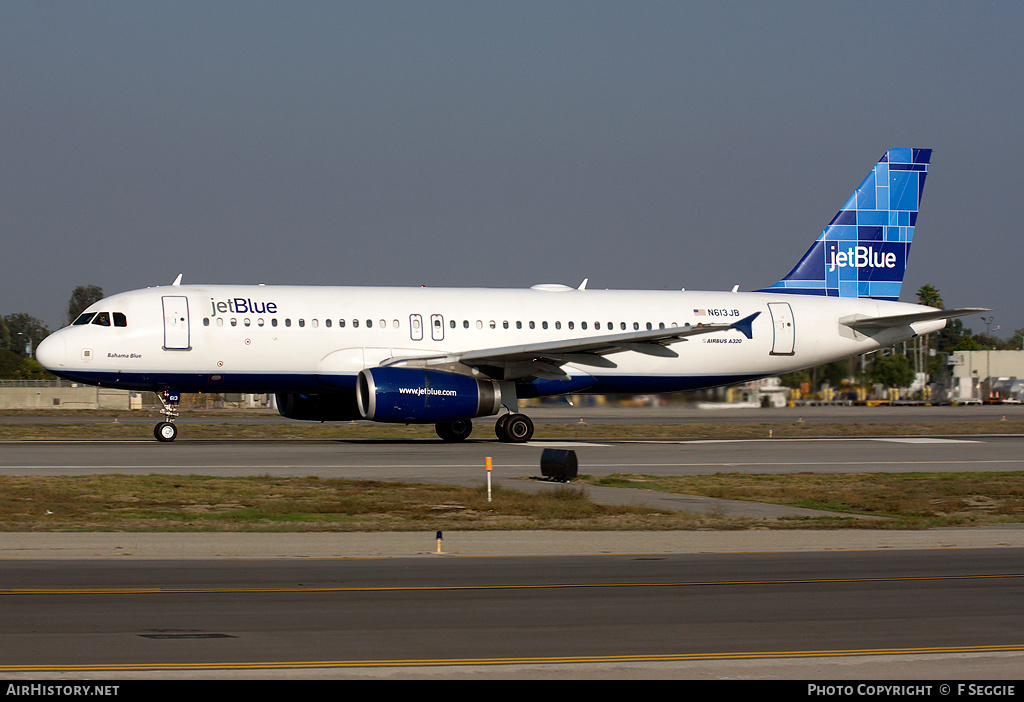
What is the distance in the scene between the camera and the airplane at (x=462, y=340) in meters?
30.8

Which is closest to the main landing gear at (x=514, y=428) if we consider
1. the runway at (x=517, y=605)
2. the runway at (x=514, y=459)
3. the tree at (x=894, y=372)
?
the runway at (x=514, y=459)

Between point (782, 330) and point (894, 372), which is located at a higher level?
point (782, 330)

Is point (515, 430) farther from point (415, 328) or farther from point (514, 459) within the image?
point (514, 459)

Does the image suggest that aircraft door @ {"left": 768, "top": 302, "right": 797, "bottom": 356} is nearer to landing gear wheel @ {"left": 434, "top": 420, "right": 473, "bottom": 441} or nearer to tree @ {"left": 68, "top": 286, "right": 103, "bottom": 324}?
landing gear wheel @ {"left": 434, "top": 420, "right": 473, "bottom": 441}

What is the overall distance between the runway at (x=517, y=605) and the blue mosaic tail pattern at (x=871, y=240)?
2364 cm

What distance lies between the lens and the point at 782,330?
37125 mm

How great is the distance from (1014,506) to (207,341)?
68.0 ft

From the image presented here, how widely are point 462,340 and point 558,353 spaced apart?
3.18m

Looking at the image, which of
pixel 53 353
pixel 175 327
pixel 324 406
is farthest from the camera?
pixel 324 406

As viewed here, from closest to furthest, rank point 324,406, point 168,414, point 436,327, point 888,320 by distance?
point 168,414, point 436,327, point 324,406, point 888,320

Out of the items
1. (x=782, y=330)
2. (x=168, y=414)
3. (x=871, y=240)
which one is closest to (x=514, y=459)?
(x=168, y=414)

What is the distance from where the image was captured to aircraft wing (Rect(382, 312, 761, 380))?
31188 mm

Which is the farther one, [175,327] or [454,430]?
[454,430]
